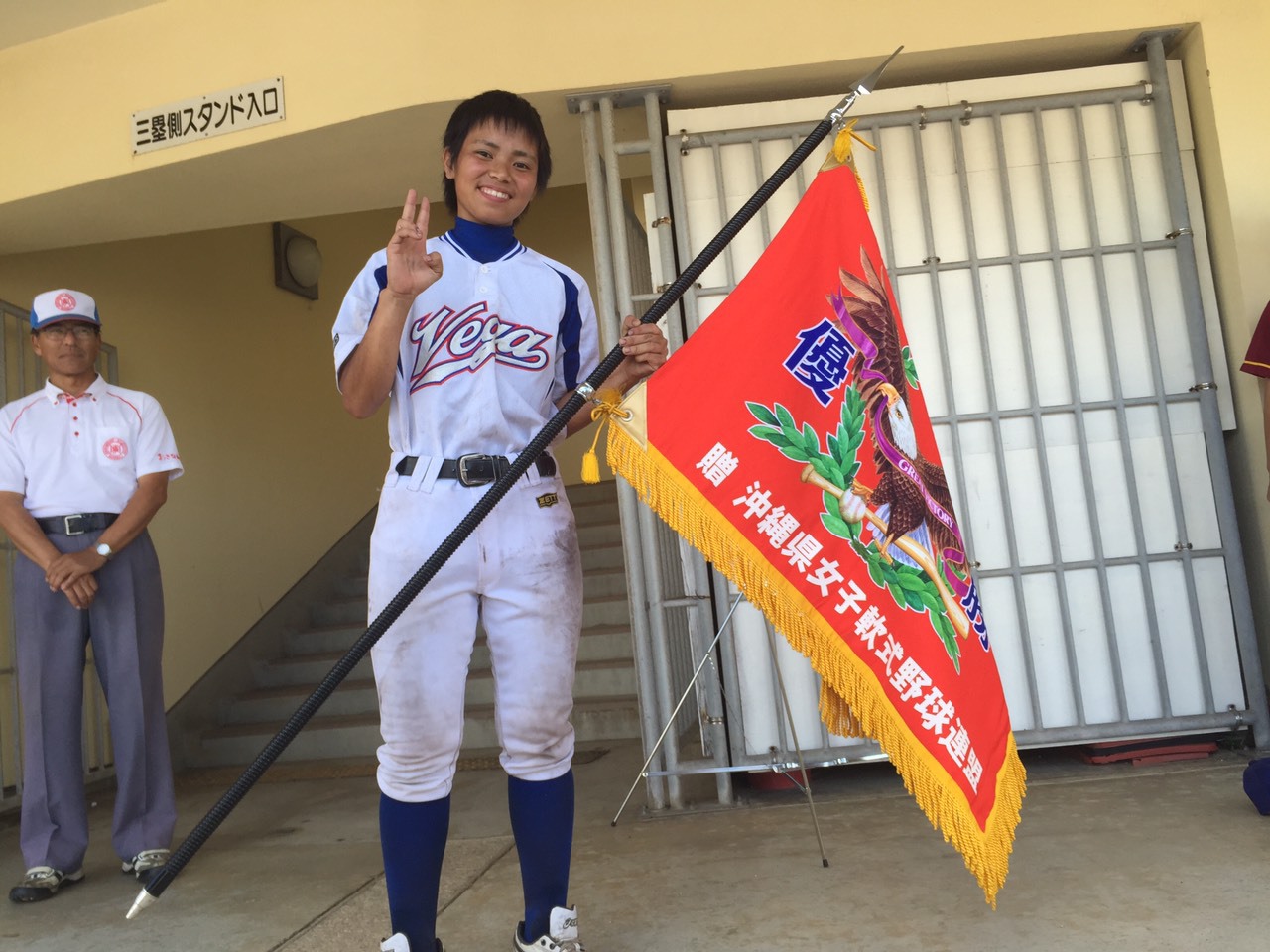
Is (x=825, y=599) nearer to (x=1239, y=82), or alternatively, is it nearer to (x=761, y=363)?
(x=761, y=363)

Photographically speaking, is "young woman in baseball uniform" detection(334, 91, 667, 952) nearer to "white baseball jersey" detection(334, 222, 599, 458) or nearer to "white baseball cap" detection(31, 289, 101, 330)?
"white baseball jersey" detection(334, 222, 599, 458)

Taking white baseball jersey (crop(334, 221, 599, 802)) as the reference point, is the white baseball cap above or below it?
above

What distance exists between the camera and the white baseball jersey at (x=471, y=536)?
1716 millimetres

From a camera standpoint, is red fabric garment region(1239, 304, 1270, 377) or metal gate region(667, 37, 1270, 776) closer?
red fabric garment region(1239, 304, 1270, 377)

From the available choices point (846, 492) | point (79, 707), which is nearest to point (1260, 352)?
point (846, 492)

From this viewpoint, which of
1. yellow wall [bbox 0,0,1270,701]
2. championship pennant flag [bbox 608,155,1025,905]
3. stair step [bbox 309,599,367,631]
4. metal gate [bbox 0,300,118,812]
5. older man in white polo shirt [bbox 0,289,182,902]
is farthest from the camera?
stair step [bbox 309,599,367,631]

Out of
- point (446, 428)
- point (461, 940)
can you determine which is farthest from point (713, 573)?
point (446, 428)

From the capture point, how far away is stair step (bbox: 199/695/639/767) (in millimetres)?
4387

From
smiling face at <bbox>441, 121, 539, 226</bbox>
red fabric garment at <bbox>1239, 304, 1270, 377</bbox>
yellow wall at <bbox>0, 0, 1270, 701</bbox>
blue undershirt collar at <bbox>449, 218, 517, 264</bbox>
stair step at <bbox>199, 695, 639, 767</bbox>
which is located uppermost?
yellow wall at <bbox>0, 0, 1270, 701</bbox>

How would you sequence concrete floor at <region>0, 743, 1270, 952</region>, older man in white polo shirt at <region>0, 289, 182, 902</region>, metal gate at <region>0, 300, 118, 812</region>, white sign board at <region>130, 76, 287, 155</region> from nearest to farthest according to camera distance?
concrete floor at <region>0, 743, 1270, 952</region>, older man in white polo shirt at <region>0, 289, 182, 902</region>, white sign board at <region>130, 76, 287, 155</region>, metal gate at <region>0, 300, 118, 812</region>

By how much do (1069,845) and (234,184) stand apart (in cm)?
315

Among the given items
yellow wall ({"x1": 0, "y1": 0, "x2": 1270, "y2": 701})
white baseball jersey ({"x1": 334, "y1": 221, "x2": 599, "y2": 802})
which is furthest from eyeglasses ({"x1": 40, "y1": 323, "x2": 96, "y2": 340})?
white baseball jersey ({"x1": 334, "y1": 221, "x2": 599, "y2": 802})

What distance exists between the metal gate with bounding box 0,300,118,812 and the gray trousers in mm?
866

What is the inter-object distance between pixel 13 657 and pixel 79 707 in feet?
3.74
